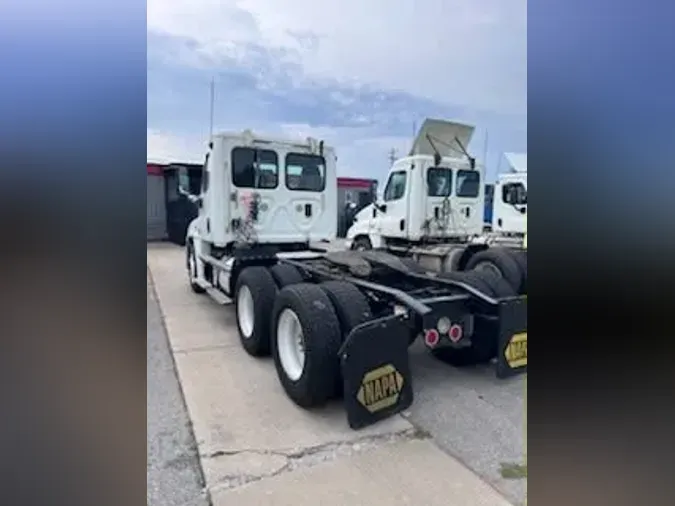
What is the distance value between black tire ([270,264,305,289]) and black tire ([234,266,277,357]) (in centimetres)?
5

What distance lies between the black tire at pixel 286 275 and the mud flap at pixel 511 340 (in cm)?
193

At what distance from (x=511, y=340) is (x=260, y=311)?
7.06ft

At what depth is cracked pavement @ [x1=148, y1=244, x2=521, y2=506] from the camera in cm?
225

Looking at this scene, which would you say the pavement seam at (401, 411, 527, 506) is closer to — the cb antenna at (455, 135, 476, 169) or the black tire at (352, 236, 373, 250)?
the cb antenna at (455, 135, 476, 169)

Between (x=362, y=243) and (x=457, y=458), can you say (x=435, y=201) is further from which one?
(x=457, y=458)

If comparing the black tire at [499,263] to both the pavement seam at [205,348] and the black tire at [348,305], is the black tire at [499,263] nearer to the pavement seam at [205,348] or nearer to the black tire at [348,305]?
the black tire at [348,305]

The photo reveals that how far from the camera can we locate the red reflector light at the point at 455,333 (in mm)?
3361

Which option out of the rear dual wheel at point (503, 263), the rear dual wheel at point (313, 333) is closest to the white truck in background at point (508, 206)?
the rear dual wheel at point (503, 263)

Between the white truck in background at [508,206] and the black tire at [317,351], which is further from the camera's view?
the white truck in background at [508,206]

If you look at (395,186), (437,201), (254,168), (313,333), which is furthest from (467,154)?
(313,333)

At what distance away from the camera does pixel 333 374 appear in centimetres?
315

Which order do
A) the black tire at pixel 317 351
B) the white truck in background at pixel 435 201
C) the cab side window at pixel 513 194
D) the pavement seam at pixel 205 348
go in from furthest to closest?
the cab side window at pixel 513 194, the white truck in background at pixel 435 201, the pavement seam at pixel 205 348, the black tire at pixel 317 351
